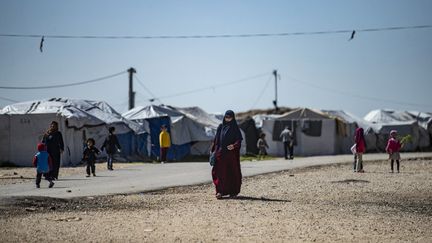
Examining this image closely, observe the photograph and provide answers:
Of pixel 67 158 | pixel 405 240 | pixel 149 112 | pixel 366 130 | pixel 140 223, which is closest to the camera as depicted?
pixel 405 240

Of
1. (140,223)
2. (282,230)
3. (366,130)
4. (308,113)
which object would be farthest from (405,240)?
(366,130)

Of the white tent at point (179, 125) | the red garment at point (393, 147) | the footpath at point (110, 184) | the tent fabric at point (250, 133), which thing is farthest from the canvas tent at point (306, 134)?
the footpath at point (110, 184)

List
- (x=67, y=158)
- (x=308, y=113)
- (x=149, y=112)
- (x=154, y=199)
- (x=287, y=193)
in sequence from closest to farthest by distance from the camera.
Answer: (x=154, y=199), (x=287, y=193), (x=67, y=158), (x=149, y=112), (x=308, y=113)

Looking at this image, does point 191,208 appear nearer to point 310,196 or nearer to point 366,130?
point 310,196

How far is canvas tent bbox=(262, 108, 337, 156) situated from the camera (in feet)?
135

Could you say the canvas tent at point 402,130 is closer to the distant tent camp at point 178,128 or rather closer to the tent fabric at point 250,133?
the tent fabric at point 250,133

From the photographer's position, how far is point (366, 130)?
45.9 metres

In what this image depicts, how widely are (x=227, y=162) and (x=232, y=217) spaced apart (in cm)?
321

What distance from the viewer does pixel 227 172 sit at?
44.0 ft

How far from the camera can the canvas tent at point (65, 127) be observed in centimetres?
2819

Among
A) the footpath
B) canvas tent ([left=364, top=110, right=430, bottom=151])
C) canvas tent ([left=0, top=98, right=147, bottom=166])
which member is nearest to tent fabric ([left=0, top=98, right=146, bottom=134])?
canvas tent ([left=0, top=98, right=147, bottom=166])

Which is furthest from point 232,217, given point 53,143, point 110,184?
point 53,143

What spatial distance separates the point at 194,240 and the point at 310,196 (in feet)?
20.4

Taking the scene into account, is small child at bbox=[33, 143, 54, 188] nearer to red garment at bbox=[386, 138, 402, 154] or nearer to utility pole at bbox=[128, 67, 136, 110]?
red garment at bbox=[386, 138, 402, 154]
